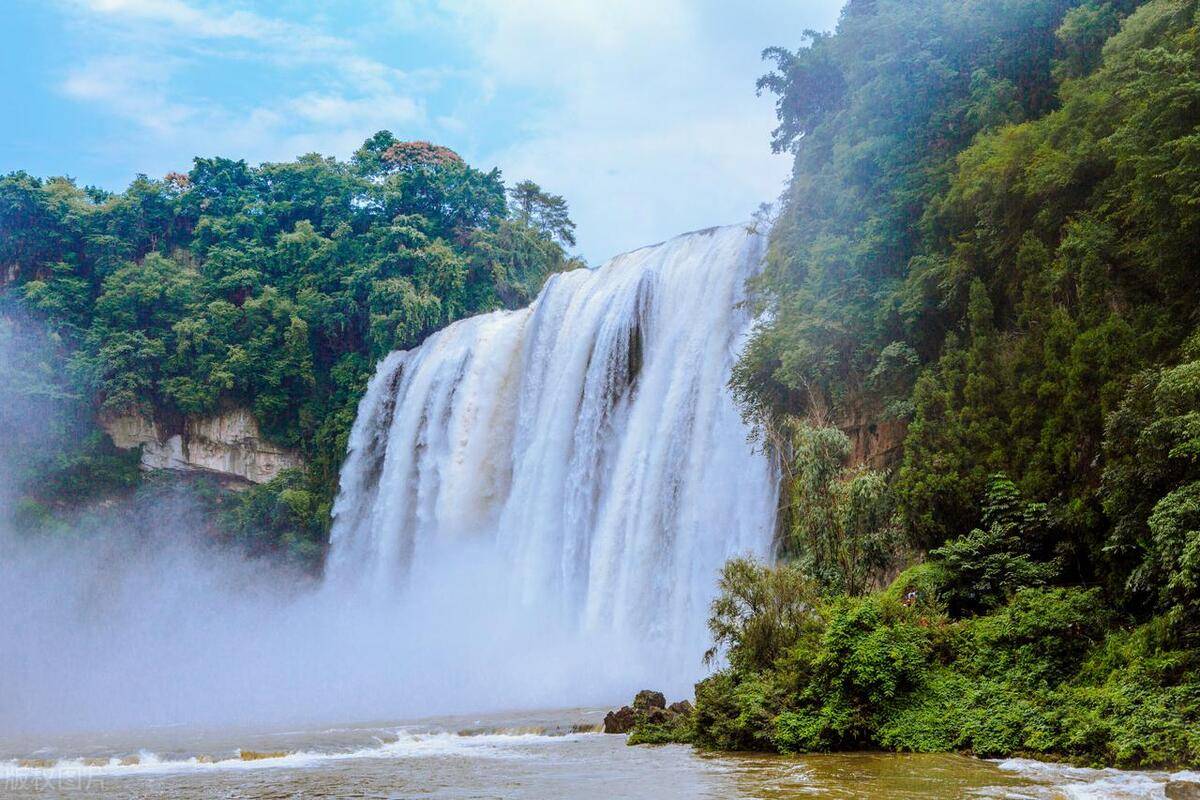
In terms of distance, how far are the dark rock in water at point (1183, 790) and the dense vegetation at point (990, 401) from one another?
0.89 meters

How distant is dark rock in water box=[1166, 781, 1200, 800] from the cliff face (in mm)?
37871

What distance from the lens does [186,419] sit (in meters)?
41.6

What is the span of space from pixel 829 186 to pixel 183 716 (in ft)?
67.7

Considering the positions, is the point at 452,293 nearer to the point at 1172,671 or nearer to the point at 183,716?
the point at 183,716

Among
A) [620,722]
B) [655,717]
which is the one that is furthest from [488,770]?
[620,722]

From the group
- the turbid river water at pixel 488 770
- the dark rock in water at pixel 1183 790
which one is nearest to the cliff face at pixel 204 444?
the turbid river water at pixel 488 770

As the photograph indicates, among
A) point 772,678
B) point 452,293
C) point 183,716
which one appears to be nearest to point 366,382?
point 452,293

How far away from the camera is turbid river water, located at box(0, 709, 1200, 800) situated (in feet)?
29.2

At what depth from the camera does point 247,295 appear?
43.9m

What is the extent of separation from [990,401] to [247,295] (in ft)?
120

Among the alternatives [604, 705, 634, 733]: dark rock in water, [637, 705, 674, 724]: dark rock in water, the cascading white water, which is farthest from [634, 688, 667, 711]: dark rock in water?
the cascading white water

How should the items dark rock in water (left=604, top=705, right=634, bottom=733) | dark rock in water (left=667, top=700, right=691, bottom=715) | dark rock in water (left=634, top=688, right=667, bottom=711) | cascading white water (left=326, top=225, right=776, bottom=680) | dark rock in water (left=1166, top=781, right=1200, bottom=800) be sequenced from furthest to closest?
1. cascading white water (left=326, top=225, right=776, bottom=680)
2. dark rock in water (left=604, top=705, right=634, bottom=733)
3. dark rock in water (left=634, top=688, right=667, bottom=711)
4. dark rock in water (left=667, top=700, right=691, bottom=715)
5. dark rock in water (left=1166, top=781, right=1200, bottom=800)

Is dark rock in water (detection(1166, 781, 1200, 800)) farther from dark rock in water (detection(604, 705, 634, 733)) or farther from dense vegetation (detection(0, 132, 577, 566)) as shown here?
dense vegetation (detection(0, 132, 577, 566))

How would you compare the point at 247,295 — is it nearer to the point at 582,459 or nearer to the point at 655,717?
the point at 582,459
